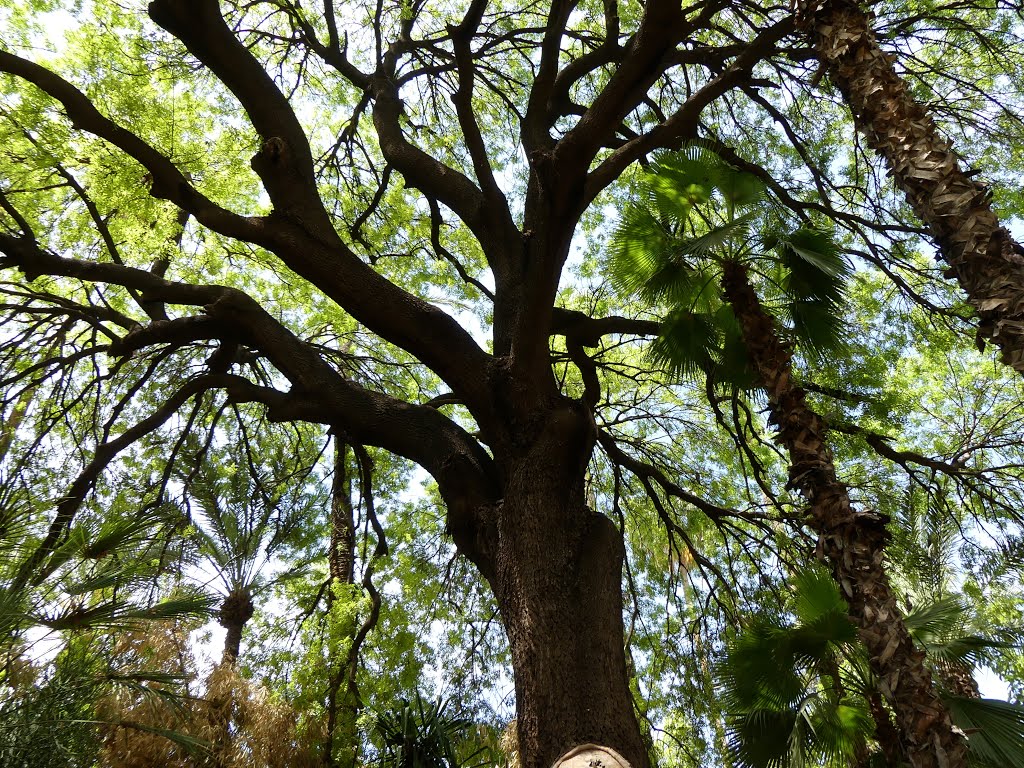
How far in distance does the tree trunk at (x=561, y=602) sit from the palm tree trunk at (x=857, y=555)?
1200 mm

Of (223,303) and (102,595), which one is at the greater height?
(223,303)

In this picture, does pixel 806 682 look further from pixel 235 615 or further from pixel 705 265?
pixel 235 615

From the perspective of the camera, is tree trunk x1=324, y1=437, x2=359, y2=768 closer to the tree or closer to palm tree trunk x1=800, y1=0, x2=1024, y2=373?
the tree

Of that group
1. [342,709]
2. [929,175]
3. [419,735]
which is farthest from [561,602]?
[342,709]

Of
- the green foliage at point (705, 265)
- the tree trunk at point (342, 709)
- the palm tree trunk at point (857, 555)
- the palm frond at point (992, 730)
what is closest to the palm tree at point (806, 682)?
the palm frond at point (992, 730)

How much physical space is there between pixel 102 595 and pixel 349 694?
3.35 metres

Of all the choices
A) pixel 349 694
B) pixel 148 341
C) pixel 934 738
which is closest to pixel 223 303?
pixel 148 341

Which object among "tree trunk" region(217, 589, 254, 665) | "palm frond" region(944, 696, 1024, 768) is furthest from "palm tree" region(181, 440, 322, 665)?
"palm frond" region(944, 696, 1024, 768)

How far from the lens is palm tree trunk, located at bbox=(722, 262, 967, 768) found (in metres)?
3.17

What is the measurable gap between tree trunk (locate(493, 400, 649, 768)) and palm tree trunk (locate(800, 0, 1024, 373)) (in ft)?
6.97

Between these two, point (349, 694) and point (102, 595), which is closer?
point (102, 595)

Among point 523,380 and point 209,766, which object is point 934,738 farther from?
point 209,766

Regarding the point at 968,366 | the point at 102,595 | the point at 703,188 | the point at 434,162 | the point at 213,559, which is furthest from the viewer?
the point at 968,366

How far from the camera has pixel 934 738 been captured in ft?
10.3
